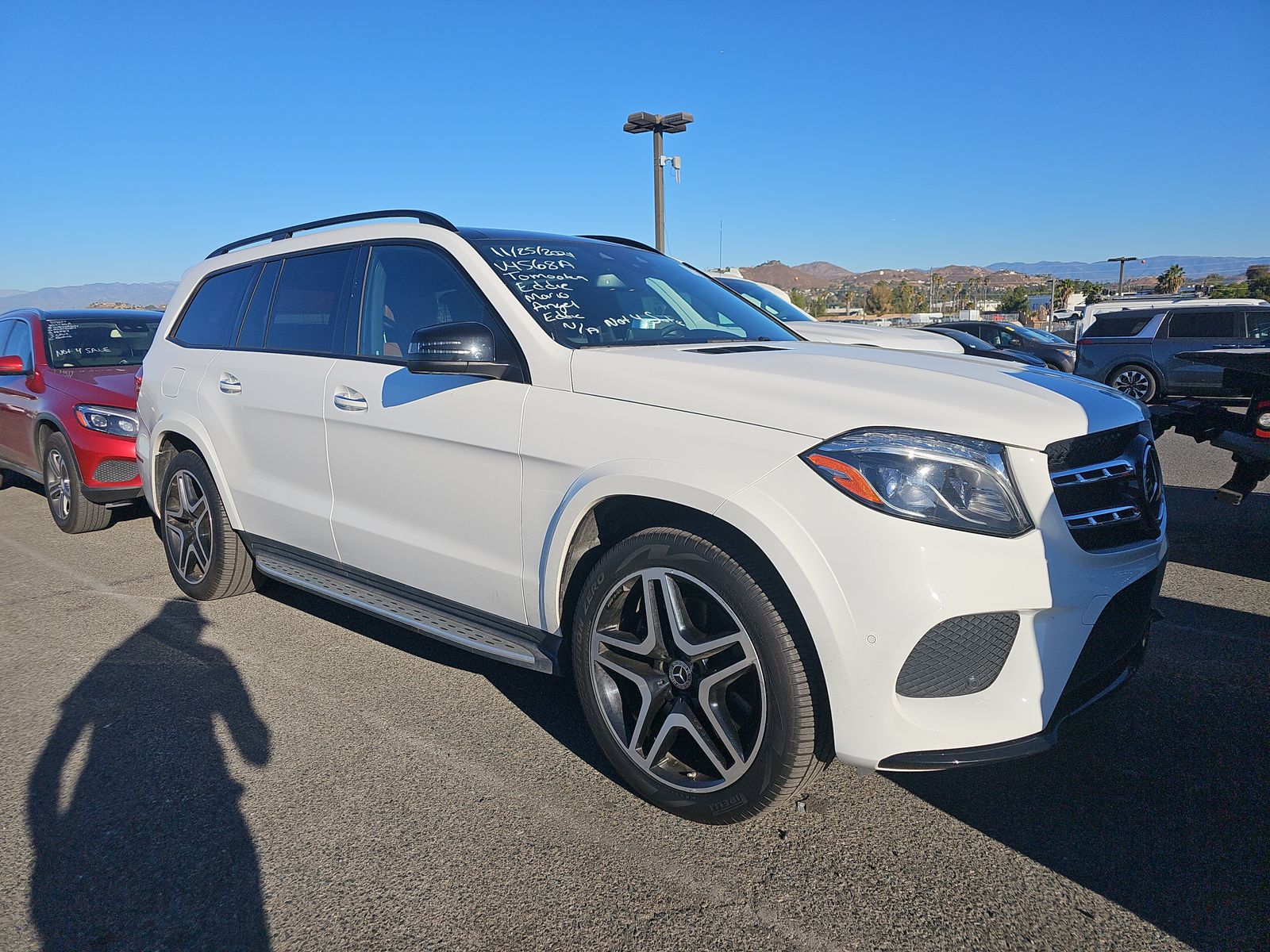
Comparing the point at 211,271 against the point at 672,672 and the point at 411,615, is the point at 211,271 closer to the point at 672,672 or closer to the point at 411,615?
the point at 411,615

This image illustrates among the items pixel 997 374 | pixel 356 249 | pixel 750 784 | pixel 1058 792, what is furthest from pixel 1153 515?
pixel 356 249

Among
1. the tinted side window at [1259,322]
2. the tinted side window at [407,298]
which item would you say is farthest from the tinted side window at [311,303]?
the tinted side window at [1259,322]

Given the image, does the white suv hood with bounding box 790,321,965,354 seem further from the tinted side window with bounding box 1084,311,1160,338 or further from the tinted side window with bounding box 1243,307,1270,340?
the tinted side window with bounding box 1243,307,1270,340

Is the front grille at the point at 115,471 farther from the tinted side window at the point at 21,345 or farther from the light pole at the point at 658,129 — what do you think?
the light pole at the point at 658,129

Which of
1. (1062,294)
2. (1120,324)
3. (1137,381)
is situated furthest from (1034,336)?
(1062,294)

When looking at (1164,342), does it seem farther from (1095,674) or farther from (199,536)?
(199,536)

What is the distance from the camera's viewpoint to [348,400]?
3.50 metres

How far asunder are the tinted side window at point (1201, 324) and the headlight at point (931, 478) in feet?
53.9

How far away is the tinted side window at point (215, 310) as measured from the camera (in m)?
4.51

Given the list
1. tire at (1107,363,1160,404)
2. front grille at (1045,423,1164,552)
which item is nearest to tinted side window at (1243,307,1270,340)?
tire at (1107,363,1160,404)

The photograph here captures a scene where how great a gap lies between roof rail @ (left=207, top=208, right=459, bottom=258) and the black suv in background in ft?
51.2

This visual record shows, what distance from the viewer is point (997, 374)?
2736 mm

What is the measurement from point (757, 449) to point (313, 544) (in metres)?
2.34

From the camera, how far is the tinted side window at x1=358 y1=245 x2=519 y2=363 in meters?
3.29
